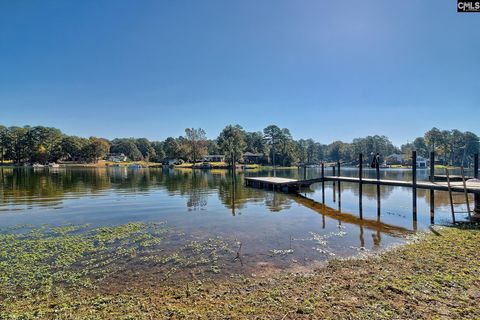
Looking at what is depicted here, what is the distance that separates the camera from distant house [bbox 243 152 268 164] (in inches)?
4350

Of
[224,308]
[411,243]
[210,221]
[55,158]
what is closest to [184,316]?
[224,308]

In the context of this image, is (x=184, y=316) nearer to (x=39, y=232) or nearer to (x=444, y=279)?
(x=444, y=279)

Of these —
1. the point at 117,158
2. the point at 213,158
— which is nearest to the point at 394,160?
the point at 213,158

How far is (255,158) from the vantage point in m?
112

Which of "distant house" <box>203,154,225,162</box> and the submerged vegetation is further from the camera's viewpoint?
"distant house" <box>203,154,225,162</box>

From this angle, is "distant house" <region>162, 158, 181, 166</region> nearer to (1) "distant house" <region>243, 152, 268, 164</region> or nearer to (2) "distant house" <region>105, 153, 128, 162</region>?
(1) "distant house" <region>243, 152, 268, 164</region>

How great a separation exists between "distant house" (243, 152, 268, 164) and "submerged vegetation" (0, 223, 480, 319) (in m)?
99.6

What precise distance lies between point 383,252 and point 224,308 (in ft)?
22.4

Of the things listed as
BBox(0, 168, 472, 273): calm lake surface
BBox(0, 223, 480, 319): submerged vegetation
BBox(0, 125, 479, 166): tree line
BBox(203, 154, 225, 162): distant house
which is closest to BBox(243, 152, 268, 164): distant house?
BBox(0, 125, 479, 166): tree line

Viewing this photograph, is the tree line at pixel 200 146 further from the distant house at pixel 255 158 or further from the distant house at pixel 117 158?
the distant house at pixel 117 158

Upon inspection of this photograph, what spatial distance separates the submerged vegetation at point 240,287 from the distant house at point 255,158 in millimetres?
99648

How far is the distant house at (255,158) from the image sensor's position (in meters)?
110

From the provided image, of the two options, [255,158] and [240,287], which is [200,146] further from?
[240,287]

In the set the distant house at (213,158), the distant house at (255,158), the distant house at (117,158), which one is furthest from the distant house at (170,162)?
the distant house at (117,158)
